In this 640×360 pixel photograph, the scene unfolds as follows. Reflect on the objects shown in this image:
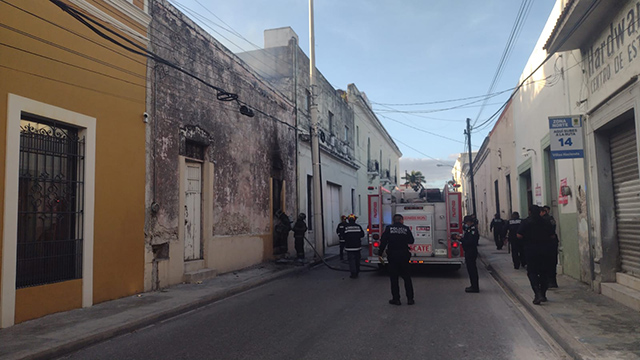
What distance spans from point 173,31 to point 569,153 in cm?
896

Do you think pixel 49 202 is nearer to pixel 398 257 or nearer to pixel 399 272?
pixel 398 257

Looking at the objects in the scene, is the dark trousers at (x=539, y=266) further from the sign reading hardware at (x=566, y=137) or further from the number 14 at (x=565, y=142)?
Answer: the number 14 at (x=565, y=142)

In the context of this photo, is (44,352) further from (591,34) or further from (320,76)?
(320,76)

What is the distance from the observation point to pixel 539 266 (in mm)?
8008

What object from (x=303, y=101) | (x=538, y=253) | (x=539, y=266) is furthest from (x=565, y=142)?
(x=303, y=101)

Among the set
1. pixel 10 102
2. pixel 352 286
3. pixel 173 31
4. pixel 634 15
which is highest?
pixel 173 31

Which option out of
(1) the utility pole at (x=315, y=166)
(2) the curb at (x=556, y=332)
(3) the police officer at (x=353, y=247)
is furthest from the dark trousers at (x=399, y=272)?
(1) the utility pole at (x=315, y=166)

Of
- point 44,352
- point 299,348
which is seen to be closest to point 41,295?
point 44,352

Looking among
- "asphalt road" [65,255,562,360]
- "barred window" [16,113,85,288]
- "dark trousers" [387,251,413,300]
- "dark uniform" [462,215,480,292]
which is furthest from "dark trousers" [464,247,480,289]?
"barred window" [16,113,85,288]

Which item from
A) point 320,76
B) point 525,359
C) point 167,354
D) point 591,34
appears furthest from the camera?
point 320,76

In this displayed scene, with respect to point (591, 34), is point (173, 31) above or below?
above

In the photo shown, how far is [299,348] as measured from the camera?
5.77m

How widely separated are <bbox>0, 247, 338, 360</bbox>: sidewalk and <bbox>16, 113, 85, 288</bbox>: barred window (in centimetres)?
80

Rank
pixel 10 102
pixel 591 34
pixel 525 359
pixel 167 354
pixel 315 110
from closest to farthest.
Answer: pixel 525 359
pixel 167 354
pixel 10 102
pixel 591 34
pixel 315 110
